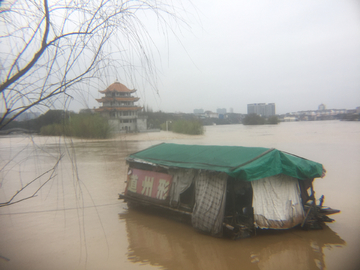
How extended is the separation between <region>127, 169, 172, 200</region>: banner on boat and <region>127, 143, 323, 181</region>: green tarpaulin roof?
1.10ft

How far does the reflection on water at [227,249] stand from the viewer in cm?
480

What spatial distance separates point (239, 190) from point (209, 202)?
74 cm

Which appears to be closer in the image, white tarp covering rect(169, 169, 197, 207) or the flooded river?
the flooded river

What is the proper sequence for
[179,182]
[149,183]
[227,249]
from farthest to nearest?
[149,183] → [179,182] → [227,249]

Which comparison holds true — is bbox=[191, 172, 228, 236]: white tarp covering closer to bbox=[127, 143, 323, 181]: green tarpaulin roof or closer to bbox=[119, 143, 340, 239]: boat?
bbox=[119, 143, 340, 239]: boat

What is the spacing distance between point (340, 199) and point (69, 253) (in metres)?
8.77

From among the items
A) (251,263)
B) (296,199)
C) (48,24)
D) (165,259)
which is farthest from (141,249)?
(48,24)

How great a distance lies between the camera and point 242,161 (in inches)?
217

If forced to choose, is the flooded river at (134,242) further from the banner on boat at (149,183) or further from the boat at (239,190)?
the banner on boat at (149,183)

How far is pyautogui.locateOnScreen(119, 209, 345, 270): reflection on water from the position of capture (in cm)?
480

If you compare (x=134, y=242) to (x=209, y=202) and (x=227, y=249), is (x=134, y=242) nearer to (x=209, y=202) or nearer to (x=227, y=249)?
(x=209, y=202)

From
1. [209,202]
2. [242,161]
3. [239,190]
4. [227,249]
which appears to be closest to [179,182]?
[209,202]

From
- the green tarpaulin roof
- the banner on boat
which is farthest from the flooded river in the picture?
the green tarpaulin roof

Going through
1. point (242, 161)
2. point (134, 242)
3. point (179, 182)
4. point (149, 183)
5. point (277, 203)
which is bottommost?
point (134, 242)
